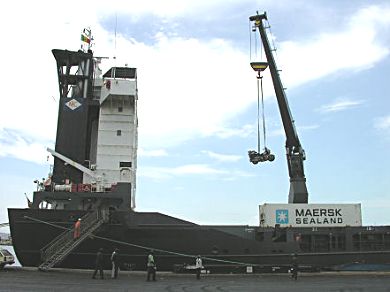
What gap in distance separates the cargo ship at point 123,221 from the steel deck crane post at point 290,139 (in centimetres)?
9

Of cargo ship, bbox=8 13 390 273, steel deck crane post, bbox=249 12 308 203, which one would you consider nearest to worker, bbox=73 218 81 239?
cargo ship, bbox=8 13 390 273

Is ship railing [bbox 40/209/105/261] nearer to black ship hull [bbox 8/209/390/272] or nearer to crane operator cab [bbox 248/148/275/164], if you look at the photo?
black ship hull [bbox 8/209/390/272]

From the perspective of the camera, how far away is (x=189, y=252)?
72.5ft

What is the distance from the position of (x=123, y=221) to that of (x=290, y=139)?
1247 cm

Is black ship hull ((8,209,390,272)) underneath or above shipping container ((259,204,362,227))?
underneath

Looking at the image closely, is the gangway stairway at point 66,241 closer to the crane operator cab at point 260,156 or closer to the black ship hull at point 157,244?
the black ship hull at point 157,244

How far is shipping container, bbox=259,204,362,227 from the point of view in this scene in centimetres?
2466

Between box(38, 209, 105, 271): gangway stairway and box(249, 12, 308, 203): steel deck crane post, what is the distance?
1238 centimetres

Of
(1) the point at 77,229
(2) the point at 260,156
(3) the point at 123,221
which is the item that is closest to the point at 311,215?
(2) the point at 260,156

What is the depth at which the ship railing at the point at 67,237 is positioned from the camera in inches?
824

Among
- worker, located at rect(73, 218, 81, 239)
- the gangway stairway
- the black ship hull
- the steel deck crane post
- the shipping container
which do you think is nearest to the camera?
worker, located at rect(73, 218, 81, 239)

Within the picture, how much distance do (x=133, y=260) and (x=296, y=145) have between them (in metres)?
12.9

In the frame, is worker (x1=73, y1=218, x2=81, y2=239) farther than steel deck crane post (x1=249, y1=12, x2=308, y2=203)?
No

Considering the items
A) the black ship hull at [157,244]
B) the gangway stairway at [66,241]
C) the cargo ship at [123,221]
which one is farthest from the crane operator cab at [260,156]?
the gangway stairway at [66,241]
